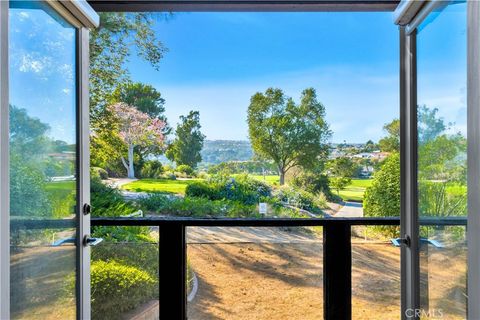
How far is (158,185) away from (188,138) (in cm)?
40

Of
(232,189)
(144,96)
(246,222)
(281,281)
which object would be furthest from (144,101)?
(281,281)

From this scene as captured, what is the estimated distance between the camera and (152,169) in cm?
217

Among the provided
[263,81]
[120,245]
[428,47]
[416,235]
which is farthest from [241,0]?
[120,245]

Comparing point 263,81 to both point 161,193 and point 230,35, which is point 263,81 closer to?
point 230,35

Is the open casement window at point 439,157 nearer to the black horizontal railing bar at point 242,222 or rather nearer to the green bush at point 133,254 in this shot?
the black horizontal railing bar at point 242,222

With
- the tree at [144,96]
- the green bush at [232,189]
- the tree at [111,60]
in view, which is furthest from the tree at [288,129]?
the tree at [111,60]

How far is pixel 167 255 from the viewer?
6.42 ft

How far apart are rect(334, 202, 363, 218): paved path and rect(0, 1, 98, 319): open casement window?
1.58 meters

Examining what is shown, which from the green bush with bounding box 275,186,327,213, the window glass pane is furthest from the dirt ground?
the green bush with bounding box 275,186,327,213

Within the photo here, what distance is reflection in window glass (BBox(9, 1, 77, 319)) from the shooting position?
1150 mm

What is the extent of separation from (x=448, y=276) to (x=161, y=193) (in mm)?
1703

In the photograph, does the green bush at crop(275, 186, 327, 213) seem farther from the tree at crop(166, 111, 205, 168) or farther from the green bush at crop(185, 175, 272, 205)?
the tree at crop(166, 111, 205, 168)

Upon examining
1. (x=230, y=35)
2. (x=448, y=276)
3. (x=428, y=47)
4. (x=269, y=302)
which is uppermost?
(x=230, y=35)

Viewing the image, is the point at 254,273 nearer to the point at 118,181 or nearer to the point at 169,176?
the point at 169,176
